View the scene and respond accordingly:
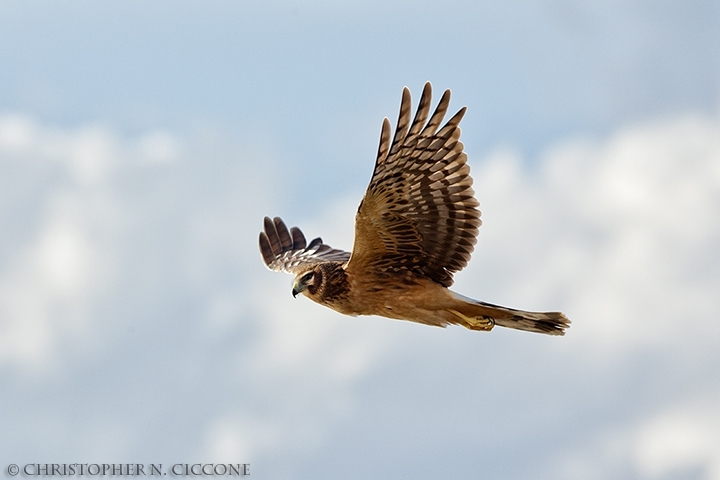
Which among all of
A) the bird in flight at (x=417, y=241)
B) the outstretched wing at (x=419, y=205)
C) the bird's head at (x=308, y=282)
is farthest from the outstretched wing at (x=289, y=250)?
the outstretched wing at (x=419, y=205)

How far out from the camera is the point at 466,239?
519 inches

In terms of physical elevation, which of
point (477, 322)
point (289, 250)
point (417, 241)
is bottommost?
point (477, 322)

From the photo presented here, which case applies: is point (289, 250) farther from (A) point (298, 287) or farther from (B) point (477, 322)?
(B) point (477, 322)

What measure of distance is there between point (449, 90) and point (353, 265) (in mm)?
2617

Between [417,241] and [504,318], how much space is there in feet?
4.74

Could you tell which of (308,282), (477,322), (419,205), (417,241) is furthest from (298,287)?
(477,322)

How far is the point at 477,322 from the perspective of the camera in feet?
44.7

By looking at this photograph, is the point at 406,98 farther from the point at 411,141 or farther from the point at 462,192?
the point at 462,192

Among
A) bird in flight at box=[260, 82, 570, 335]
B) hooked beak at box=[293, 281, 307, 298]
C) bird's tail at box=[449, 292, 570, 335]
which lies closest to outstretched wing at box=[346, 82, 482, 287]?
bird in flight at box=[260, 82, 570, 335]

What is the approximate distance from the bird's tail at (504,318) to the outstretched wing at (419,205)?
0.42 meters

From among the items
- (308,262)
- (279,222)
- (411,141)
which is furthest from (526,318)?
(279,222)

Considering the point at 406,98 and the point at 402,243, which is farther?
the point at 402,243

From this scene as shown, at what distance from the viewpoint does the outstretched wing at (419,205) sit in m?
12.3

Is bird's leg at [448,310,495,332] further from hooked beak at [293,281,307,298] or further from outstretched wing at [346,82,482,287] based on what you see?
hooked beak at [293,281,307,298]
